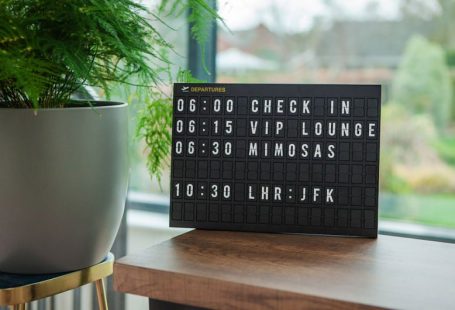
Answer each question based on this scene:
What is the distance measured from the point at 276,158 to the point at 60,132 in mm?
341

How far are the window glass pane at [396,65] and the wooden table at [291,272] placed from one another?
800mm

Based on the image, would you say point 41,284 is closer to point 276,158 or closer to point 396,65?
point 276,158

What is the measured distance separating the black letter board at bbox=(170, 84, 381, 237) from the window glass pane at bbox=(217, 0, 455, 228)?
2.30 feet

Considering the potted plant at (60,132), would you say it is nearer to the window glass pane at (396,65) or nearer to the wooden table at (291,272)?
the wooden table at (291,272)

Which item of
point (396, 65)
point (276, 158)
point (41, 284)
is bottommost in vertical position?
point (41, 284)

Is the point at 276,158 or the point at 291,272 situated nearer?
the point at 291,272

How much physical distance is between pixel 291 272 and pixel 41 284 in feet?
1.25

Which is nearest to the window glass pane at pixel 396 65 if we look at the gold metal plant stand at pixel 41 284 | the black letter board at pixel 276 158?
the black letter board at pixel 276 158

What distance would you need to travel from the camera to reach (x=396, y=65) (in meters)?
1.79

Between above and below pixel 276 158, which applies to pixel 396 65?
above

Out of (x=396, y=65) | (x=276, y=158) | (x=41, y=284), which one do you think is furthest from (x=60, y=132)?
(x=396, y=65)

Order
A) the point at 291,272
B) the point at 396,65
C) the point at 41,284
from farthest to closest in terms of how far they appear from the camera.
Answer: the point at 396,65 < the point at 41,284 < the point at 291,272

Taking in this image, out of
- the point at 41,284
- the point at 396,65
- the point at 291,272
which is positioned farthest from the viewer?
the point at 396,65

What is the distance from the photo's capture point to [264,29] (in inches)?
74.9
